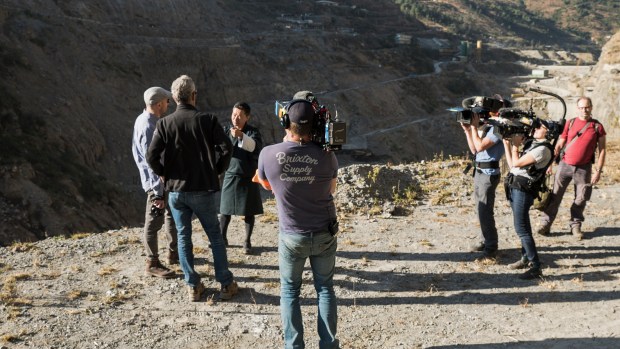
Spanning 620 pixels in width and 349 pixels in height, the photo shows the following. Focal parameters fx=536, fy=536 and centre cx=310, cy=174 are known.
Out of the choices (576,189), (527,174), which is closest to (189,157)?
(527,174)

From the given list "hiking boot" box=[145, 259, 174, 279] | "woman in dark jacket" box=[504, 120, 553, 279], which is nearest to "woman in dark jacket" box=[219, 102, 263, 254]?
"hiking boot" box=[145, 259, 174, 279]

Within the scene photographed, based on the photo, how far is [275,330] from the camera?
17.8ft

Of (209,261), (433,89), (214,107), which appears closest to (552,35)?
(433,89)

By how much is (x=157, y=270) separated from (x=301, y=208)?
3.18 metres

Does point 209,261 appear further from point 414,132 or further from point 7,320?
point 414,132

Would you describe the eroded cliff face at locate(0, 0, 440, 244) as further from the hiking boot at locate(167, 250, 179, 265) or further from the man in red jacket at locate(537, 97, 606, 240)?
the man in red jacket at locate(537, 97, 606, 240)

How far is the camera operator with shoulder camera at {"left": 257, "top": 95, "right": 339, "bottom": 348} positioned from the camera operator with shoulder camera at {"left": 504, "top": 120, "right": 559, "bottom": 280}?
9.11 ft

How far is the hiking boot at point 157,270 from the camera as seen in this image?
6.57 m

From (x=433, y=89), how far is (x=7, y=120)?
41583mm

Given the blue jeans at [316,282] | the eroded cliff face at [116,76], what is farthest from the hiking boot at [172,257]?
the eroded cliff face at [116,76]

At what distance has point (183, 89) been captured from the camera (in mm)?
5223

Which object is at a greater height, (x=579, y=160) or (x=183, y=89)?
(x=183, y=89)

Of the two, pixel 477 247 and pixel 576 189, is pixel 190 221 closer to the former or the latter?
pixel 477 247

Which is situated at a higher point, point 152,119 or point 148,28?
point 148,28
